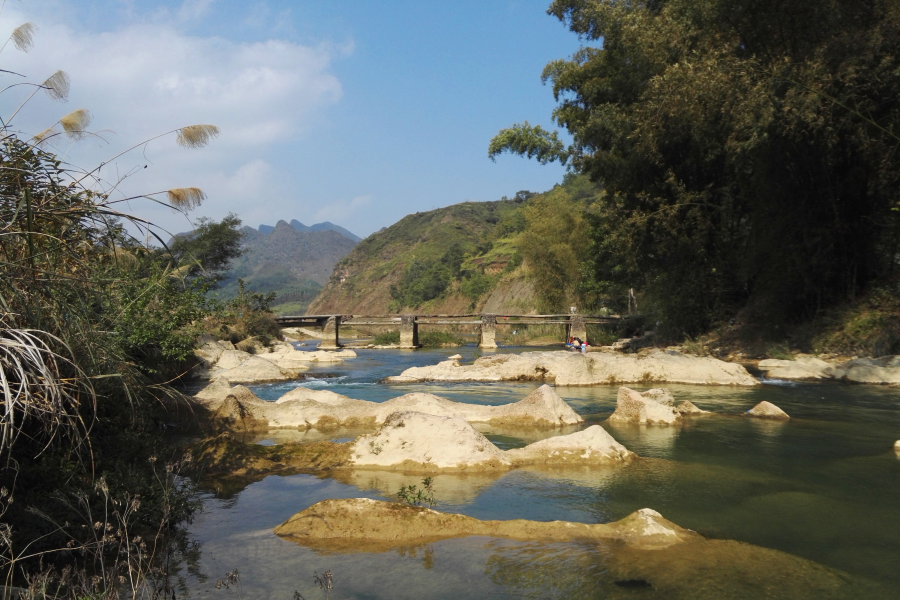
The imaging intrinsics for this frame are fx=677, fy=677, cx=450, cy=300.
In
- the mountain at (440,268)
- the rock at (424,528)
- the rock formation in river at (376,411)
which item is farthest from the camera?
the mountain at (440,268)

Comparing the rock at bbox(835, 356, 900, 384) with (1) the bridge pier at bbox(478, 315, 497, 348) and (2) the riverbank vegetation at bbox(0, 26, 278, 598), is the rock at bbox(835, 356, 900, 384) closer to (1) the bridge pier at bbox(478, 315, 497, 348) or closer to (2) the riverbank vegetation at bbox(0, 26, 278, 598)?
(2) the riverbank vegetation at bbox(0, 26, 278, 598)

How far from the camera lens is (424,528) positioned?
5.86m

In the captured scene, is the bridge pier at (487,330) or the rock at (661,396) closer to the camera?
the rock at (661,396)

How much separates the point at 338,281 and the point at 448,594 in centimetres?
12070

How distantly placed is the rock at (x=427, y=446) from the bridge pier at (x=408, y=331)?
2851 cm

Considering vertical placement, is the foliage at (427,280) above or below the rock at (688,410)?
above

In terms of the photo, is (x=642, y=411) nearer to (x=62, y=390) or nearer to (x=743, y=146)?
(x=62, y=390)

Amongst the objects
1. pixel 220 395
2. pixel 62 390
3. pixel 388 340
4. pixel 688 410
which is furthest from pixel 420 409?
pixel 388 340

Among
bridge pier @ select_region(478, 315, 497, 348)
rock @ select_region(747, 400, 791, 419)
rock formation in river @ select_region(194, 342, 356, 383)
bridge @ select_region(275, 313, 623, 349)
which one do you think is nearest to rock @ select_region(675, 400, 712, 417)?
rock @ select_region(747, 400, 791, 419)

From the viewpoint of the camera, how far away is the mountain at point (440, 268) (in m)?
68.6

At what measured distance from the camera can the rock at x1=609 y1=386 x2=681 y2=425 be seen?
11.2 m

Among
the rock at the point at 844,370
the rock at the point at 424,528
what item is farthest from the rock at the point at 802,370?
the rock at the point at 424,528

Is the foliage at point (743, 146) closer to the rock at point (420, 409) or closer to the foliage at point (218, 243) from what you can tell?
the rock at point (420, 409)

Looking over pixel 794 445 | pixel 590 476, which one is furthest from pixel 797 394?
pixel 590 476
